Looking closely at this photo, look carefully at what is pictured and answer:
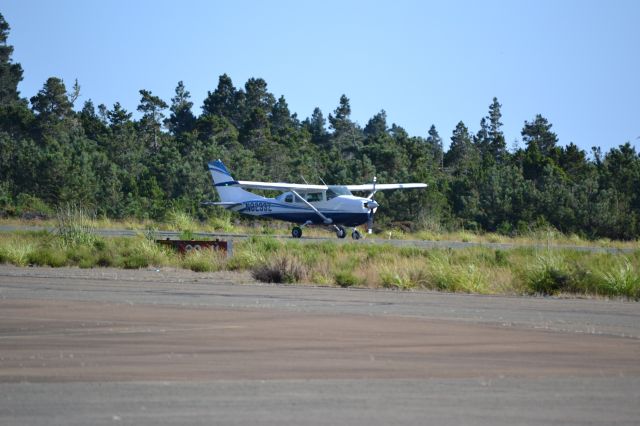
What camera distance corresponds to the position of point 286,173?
75.5 m

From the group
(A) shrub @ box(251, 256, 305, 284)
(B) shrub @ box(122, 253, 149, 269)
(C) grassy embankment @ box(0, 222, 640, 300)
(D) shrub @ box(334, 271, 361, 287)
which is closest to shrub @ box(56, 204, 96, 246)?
(C) grassy embankment @ box(0, 222, 640, 300)

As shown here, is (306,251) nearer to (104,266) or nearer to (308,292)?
(104,266)

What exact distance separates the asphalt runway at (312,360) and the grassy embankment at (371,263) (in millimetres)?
3112

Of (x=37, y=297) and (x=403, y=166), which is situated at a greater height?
(x=403, y=166)

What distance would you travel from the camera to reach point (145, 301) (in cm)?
1889

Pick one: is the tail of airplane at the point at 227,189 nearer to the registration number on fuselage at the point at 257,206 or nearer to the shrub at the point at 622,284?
the registration number on fuselage at the point at 257,206

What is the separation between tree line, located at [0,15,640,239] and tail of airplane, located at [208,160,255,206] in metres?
9.43

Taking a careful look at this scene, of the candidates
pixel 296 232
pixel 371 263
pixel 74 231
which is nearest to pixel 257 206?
pixel 296 232

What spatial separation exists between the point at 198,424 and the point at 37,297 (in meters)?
11.7

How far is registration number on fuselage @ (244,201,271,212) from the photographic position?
167 ft

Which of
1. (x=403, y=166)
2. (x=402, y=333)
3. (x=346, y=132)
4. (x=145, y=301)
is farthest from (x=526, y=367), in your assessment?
(x=346, y=132)

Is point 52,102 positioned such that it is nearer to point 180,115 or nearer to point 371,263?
point 180,115

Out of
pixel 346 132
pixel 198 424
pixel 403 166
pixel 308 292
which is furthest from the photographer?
pixel 346 132

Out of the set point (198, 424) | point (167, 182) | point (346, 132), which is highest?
point (346, 132)
